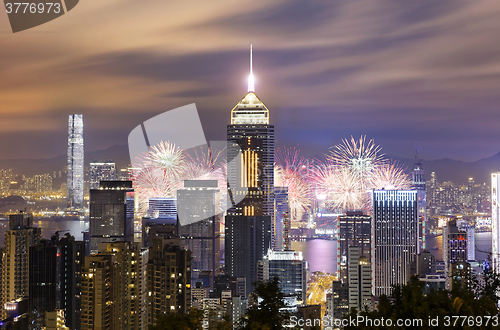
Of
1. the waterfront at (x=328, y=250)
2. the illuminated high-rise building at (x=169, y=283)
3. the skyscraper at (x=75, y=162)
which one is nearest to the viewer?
the illuminated high-rise building at (x=169, y=283)

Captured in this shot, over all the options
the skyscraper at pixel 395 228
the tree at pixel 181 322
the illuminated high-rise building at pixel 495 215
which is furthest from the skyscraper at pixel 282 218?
the tree at pixel 181 322

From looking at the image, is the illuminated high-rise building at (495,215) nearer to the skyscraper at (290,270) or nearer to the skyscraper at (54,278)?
the skyscraper at (290,270)

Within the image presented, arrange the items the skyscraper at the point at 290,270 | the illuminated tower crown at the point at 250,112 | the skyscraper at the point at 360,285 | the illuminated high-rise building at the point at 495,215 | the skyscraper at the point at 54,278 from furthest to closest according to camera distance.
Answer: the illuminated tower crown at the point at 250,112, the skyscraper at the point at 290,270, the skyscraper at the point at 360,285, the illuminated high-rise building at the point at 495,215, the skyscraper at the point at 54,278

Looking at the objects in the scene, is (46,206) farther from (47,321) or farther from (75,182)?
(47,321)

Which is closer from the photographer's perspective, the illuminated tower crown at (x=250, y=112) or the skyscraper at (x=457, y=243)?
the skyscraper at (x=457, y=243)

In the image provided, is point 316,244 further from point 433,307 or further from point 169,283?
point 433,307

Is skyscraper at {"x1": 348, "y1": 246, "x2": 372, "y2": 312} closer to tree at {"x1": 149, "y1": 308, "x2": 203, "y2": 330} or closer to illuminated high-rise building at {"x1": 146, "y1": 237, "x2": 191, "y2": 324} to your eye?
illuminated high-rise building at {"x1": 146, "y1": 237, "x2": 191, "y2": 324}

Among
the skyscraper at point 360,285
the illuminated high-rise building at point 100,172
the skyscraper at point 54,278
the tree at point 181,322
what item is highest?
the illuminated high-rise building at point 100,172
